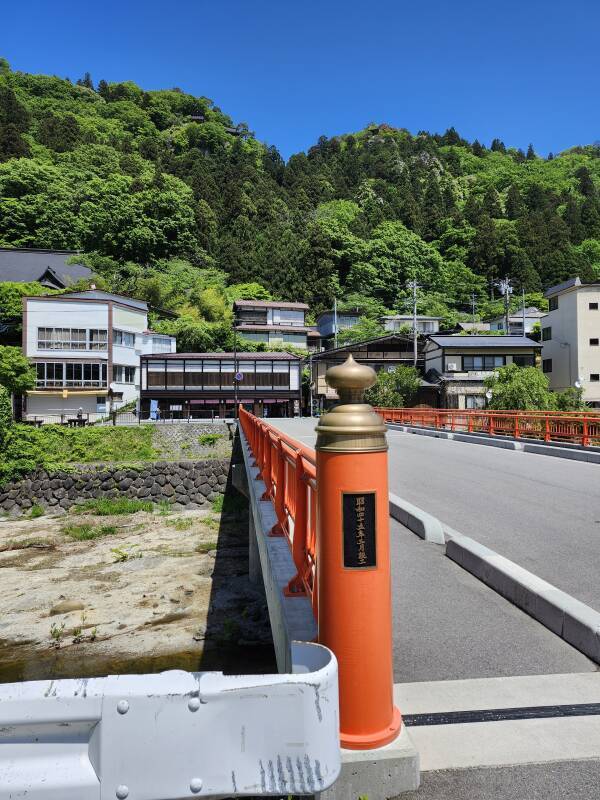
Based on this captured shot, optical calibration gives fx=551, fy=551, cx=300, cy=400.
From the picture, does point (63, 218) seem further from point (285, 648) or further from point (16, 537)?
point (285, 648)

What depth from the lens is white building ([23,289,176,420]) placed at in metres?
41.1

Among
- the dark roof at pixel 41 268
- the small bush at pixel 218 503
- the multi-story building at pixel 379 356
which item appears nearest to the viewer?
the small bush at pixel 218 503

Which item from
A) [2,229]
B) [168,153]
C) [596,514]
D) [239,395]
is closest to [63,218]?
[2,229]

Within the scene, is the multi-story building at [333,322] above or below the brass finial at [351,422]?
above

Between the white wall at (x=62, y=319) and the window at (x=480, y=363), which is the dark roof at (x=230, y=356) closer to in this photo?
the white wall at (x=62, y=319)

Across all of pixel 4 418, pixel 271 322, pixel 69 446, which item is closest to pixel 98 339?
pixel 69 446

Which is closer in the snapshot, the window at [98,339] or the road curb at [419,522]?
the road curb at [419,522]

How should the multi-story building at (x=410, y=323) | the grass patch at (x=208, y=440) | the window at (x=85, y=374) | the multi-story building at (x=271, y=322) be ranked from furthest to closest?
the multi-story building at (x=410, y=323) → the multi-story building at (x=271, y=322) → the window at (x=85, y=374) → the grass patch at (x=208, y=440)

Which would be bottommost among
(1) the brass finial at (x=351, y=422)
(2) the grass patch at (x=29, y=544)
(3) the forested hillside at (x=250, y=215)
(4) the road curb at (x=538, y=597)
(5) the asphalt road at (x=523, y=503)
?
(2) the grass patch at (x=29, y=544)

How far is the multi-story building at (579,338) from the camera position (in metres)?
43.9

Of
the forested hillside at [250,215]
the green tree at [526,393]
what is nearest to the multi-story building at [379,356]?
the forested hillside at [250,215]

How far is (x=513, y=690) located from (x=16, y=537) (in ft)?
65.2

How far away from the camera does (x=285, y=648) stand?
3.27m

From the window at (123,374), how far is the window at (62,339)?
3004 mm
